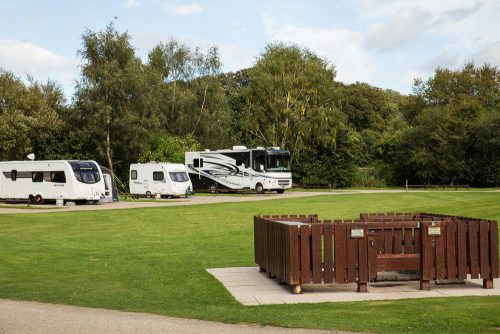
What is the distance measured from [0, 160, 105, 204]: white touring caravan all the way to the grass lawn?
9.51 meters

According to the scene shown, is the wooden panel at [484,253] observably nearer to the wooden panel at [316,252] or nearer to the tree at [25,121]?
the wooden panel at [316,252]

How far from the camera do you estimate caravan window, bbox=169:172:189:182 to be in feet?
148

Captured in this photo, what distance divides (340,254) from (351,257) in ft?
0.66

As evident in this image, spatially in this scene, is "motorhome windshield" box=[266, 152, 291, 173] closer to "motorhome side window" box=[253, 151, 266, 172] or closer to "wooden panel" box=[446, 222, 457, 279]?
"motorhome side window" box=[253, 151, 266, 172]

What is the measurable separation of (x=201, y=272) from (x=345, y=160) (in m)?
51.5

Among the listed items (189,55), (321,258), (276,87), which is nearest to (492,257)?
(321,258)

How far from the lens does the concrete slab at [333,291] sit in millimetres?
10172

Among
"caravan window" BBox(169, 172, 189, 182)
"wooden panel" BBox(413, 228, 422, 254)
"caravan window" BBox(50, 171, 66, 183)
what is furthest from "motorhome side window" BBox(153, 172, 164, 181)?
"wooden panel" BBox(413, 228, 422, 254)

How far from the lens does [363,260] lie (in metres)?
10.7

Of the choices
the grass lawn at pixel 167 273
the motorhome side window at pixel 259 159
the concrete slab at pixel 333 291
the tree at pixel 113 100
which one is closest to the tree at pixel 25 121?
the tree at pixel 113 100

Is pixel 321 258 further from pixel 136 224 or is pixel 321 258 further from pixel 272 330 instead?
pixel 136 224

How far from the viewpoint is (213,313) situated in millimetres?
8961

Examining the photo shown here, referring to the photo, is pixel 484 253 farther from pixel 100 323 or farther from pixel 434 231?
pixel 100 323

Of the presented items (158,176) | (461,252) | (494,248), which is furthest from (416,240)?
(158,176)
